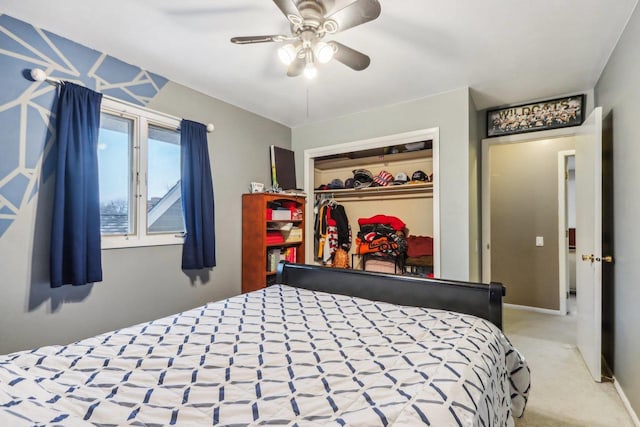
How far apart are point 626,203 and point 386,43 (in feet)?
6.25

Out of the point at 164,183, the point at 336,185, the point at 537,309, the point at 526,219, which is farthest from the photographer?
the point at 336,185

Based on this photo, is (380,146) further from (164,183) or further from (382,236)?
(164,183)

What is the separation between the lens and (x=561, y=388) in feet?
7.14

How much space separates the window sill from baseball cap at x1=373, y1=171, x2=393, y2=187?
2.47 meters

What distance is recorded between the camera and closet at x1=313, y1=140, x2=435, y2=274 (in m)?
3.84

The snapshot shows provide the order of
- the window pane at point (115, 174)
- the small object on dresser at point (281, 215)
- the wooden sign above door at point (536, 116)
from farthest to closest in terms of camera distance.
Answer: the small object on dresser at point (281, 215) < the wooden sign above door at point (536, 116) < the window pane at point (115, 174)

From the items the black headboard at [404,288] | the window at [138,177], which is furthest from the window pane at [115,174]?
the black headboard at [404,288]

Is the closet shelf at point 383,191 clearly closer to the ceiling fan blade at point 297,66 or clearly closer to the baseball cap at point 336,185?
the baseball cap at point 336,185

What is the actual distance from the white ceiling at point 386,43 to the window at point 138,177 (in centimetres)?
46

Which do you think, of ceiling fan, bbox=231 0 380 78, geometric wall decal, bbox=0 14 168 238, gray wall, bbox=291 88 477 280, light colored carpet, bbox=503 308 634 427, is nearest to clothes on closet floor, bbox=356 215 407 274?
gray wall, bbox=291 88 477 280

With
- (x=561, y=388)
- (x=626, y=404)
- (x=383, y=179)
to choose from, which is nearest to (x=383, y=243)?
(x=383, y=179)

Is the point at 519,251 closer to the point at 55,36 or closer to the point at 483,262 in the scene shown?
the point at 483,262

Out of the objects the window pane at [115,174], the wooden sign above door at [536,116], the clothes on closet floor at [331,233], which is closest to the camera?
the window pane at [115,174]

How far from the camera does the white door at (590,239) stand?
2166 millimetres
